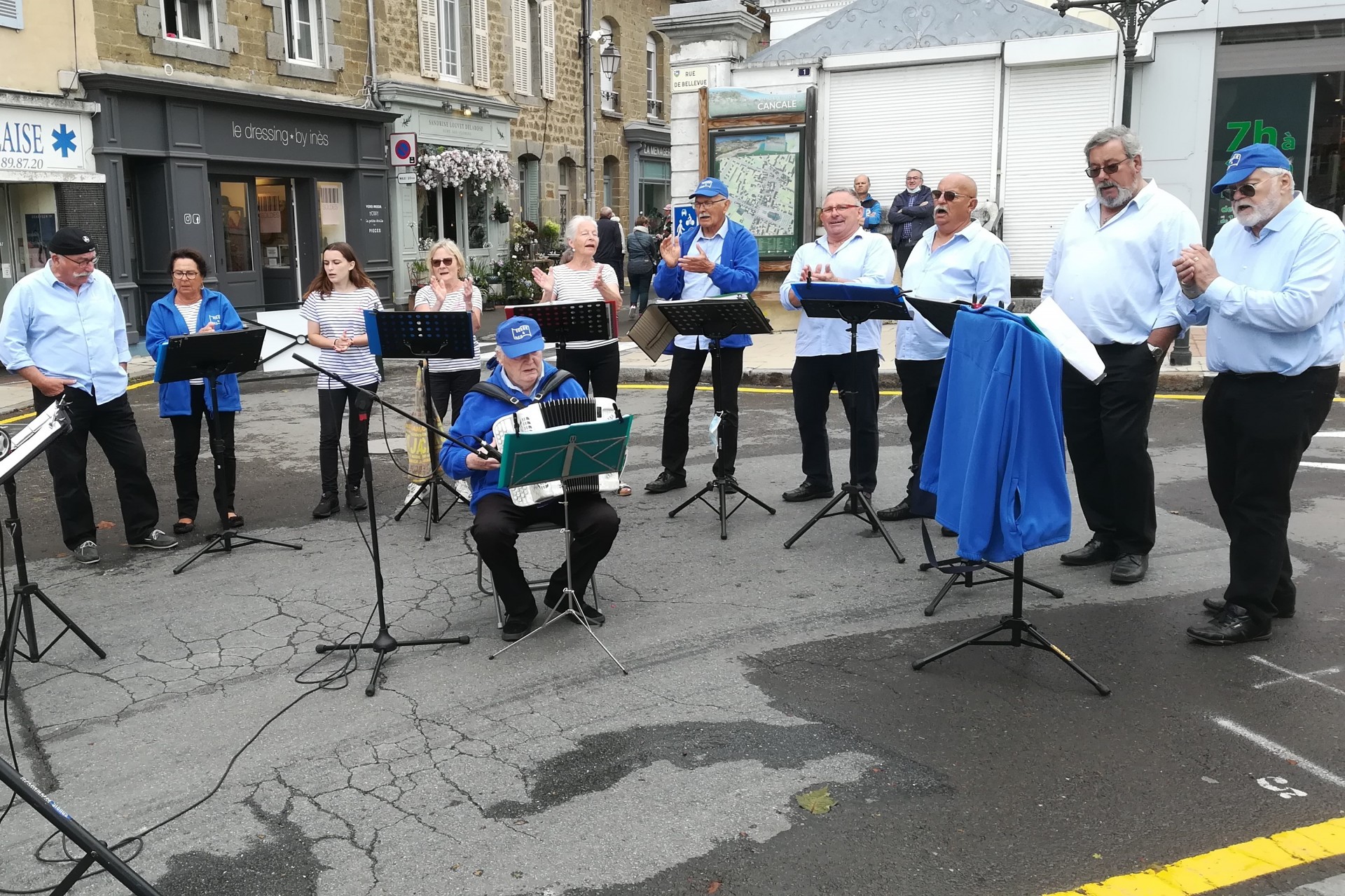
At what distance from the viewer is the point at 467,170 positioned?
2308cm

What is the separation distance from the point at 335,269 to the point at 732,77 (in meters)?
10.3

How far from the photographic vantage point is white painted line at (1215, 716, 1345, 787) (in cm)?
391

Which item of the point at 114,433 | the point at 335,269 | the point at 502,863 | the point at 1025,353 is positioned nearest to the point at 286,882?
the point at 502,863

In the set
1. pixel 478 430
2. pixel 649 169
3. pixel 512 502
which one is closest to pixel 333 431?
pixel 478 430

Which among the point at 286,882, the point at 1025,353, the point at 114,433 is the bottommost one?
the point at 286,882

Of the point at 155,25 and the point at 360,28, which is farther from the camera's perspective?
the point at 360,28

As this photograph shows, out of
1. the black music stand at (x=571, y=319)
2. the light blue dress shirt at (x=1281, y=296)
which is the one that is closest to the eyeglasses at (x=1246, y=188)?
the light blue dress shirt at (x=1281, y=296)

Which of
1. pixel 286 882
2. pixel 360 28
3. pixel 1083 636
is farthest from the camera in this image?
pixel 360 28

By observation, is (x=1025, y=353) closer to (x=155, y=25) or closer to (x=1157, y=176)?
(x=1157, y=176)

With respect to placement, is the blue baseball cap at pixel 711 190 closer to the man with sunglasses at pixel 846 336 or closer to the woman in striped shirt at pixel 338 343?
the man with sunglasses at pixel 846 336

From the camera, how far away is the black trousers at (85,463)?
6766 mm

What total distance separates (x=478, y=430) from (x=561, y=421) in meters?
0.41

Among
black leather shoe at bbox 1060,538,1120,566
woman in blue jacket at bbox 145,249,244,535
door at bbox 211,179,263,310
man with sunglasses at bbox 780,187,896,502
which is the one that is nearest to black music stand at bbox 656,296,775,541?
man with sunglasses at bbox 780,187,896,502

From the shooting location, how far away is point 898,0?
16031 mm
